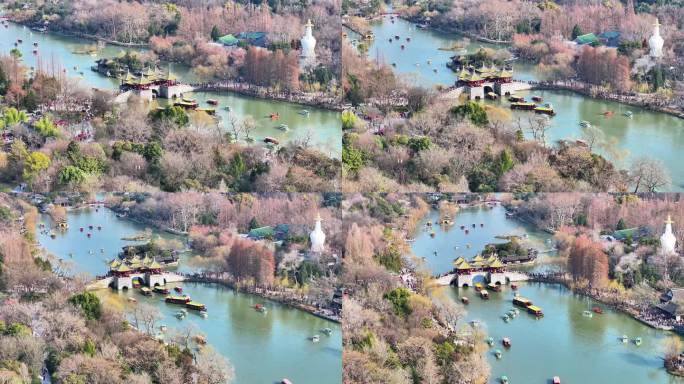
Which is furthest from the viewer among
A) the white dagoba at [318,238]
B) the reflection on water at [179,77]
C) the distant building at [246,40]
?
the distant building at [246,40]

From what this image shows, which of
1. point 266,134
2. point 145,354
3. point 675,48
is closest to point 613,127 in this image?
point 675,48

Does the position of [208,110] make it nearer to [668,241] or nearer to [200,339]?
[200,339]

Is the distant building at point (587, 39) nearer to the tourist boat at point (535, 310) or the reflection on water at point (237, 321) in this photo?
the tourist boat at point (535, 310)

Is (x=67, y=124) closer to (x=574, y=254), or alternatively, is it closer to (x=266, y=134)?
(x=266, y=134)

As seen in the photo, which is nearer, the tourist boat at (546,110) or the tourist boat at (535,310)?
the tourist boat at (535,310)

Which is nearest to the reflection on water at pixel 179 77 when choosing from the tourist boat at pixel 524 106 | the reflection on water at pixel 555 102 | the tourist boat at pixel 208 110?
the tourist boat at pixel 208 110

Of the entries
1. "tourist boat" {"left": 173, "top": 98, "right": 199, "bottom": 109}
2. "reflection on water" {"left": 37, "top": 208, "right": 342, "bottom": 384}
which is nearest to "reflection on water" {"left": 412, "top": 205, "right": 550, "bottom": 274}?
"reflection on water" {"left": 37, "top": 208, "right": 342, "bottom": 384}

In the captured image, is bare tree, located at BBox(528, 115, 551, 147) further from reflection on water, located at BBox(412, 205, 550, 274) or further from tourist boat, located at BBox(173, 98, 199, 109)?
tourist boat, located at BBox(173, 98, 199, 109)

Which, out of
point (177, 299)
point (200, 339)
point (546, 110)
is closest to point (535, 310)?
point (546, 110)
